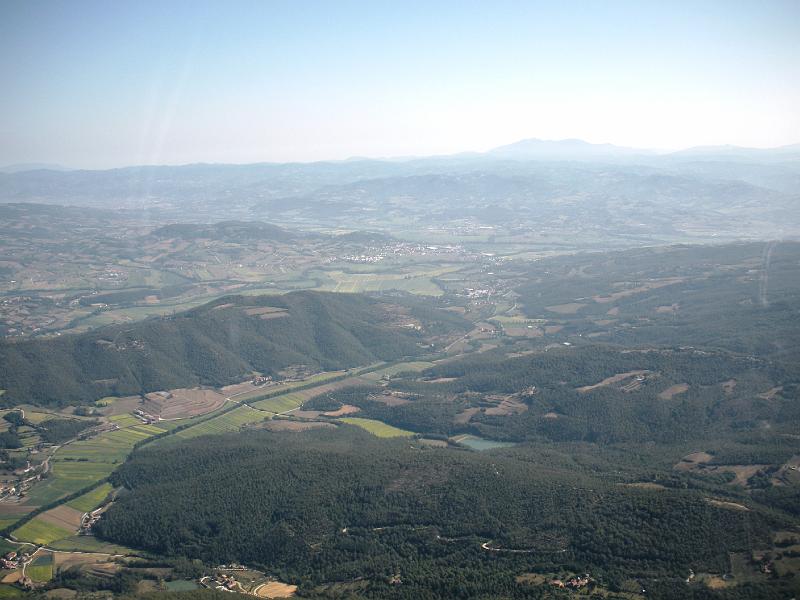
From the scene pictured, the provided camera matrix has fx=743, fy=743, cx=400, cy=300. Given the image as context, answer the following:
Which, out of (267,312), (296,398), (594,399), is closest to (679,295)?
(594,399)

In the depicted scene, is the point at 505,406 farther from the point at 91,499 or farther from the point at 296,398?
the point at 91,499

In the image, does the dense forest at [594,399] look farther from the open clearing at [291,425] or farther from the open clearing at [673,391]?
the open clearing at [291,425]

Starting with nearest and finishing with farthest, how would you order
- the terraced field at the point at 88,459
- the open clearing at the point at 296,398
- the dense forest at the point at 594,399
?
the terraced field at the point at 88,459
the dense forest at the point at 594,399
the open clearing at the point at 296,398

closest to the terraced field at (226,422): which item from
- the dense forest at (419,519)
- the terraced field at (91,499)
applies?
the dense forest at (419,519)

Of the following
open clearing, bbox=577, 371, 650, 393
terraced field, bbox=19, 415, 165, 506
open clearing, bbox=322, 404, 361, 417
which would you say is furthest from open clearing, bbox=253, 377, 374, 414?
open clearing, bbox=577, 371, 650, 393

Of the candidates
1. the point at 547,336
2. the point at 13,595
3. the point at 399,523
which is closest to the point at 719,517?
the point at 399,523

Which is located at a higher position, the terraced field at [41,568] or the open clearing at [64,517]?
the terraced field at [41,568]

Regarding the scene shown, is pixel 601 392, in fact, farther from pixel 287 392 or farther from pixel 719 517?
pixel 287 392
